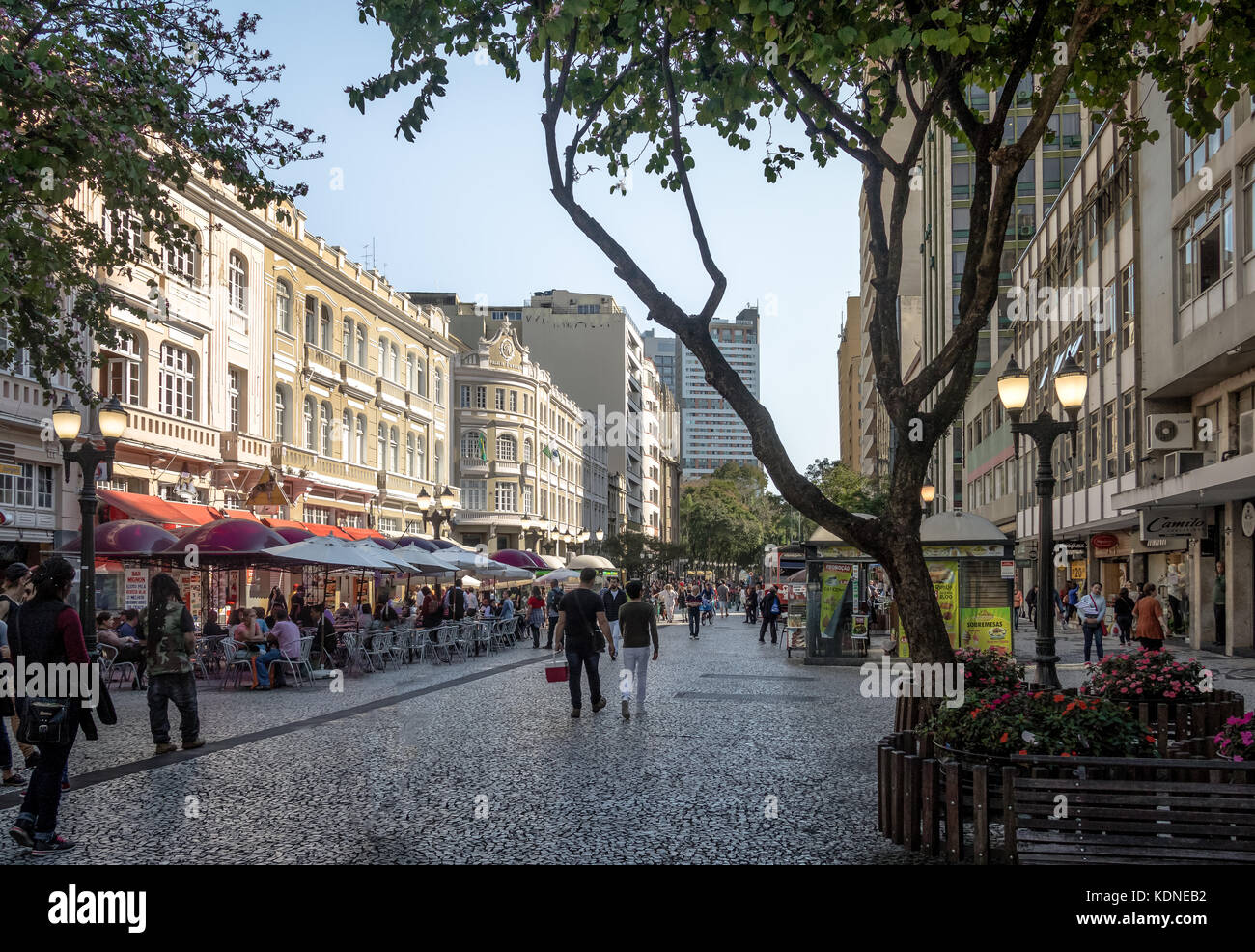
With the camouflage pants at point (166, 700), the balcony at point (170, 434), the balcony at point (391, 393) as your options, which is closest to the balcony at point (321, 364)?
the balcony at point (391, 393)

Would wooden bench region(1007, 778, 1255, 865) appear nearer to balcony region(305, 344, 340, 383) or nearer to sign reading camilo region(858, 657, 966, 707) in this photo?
sign reading camilo region(858, 657, 966, 707)

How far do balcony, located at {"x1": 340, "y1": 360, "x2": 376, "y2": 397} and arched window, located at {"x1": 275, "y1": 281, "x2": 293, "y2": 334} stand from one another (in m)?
3.93

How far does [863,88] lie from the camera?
966 centimetres

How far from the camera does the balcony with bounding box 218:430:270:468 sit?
3281 cm

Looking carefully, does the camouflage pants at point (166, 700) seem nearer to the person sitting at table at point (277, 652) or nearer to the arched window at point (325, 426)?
the person sitting at table at point (277, 652)

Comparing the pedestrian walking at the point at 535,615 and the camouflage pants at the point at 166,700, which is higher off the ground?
the camouflage pants at the point at 166,700

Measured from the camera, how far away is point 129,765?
10570 millimetres

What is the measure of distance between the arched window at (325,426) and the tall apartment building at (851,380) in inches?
3167

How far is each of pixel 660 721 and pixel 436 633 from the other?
1273cm

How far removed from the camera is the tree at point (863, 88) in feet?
26.5

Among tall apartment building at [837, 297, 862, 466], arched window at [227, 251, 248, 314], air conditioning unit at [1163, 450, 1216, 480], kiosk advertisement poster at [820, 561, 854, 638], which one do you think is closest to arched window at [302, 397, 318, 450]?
arched window at [227, 251, 248, 314]
